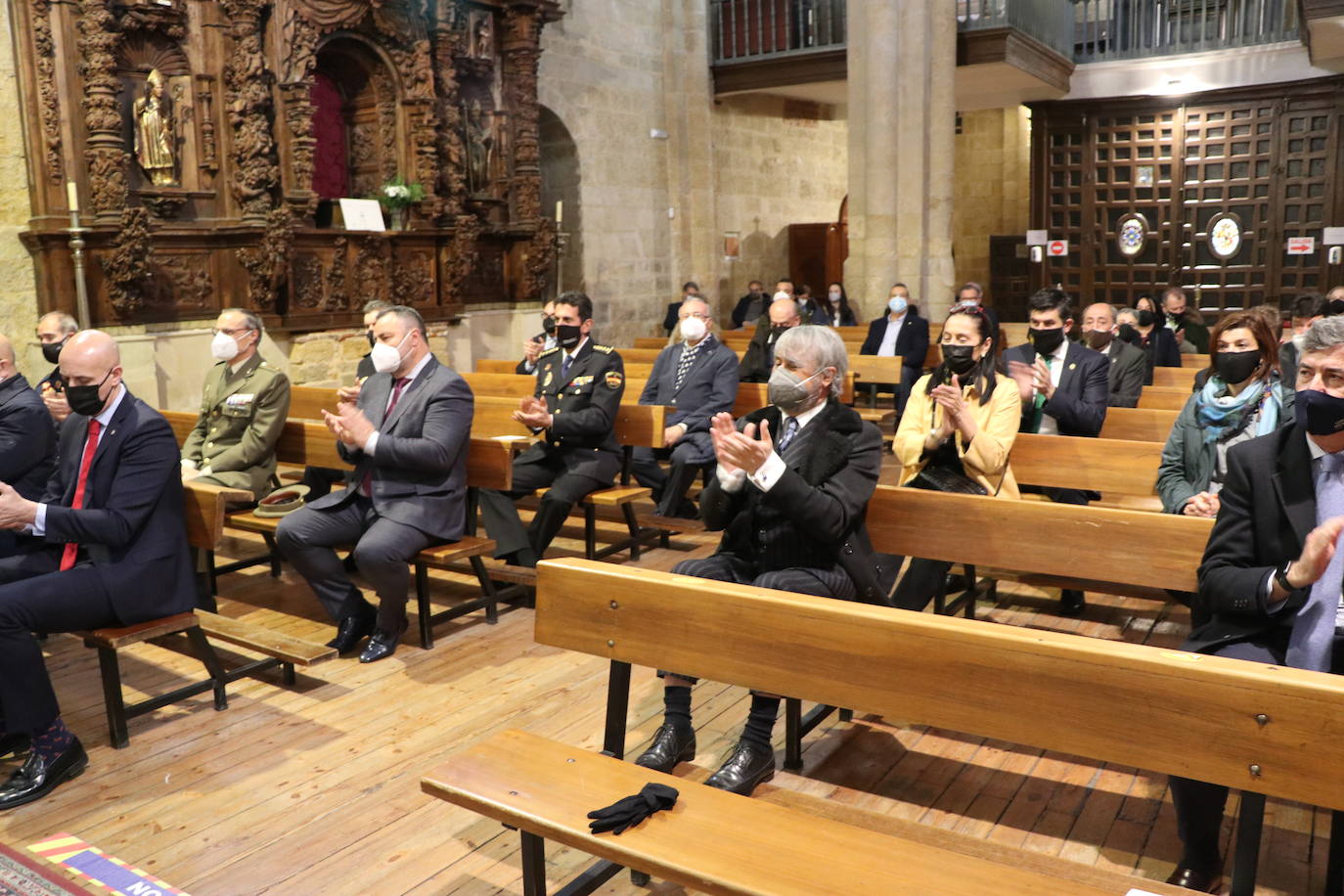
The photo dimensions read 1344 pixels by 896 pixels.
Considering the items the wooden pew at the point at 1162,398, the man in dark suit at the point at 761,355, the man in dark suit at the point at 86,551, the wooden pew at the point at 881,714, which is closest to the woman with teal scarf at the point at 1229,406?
the wooden pew at the point at 881,714

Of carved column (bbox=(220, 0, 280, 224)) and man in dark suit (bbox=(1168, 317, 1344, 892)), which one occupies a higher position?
carved column (bbox=(220, 0, 280, 224))

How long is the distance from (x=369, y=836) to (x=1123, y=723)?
2186 millimetres

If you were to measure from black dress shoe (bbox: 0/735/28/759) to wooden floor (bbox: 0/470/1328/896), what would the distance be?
19cm

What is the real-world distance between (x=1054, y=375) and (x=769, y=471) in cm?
290

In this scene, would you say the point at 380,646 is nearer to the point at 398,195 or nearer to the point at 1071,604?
the point at 1071,604

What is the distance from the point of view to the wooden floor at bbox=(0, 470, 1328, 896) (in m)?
3.15

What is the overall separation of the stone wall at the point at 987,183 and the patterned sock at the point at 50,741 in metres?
17.9

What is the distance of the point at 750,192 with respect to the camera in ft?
59.5

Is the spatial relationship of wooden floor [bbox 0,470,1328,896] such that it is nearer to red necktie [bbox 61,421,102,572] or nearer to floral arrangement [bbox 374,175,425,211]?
red necktie [bbox 61,421,102,572]

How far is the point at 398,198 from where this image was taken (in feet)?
36.7

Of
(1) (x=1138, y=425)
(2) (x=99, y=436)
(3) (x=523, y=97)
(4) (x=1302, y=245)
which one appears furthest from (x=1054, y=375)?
(4) (x=1302, y=245)

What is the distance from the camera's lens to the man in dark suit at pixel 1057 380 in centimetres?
548

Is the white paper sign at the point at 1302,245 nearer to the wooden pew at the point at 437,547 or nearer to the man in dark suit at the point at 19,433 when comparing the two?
the wooden pew at the point at 437,547

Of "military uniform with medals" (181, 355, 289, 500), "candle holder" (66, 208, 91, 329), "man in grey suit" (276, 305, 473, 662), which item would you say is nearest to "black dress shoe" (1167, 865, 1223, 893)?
"man in grey suit" (276, 305, 473, 662)
